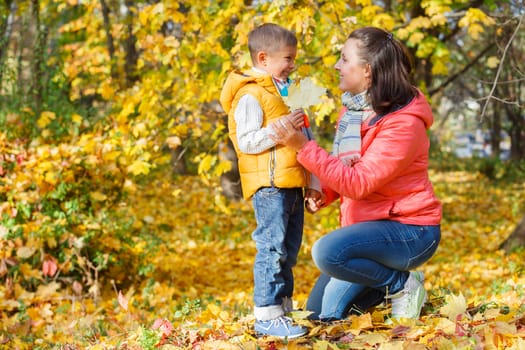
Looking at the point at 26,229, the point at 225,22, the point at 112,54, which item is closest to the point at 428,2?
the point at 225,22

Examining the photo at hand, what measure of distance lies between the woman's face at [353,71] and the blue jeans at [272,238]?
21.7 inches

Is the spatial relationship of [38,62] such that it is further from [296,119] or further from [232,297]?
[296,119]

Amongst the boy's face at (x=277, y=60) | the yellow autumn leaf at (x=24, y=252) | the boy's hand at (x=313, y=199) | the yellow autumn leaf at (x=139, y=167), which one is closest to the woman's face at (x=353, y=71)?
the boy's face at (x=277, y=60)

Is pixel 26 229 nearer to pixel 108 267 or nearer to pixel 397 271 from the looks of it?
pixel 108 267

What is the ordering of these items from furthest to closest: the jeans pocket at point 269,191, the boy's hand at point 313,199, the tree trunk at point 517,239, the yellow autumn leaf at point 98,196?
the tree trunk at point 517,239, the yellow autumn leaf at point 98,196, the boy's hand at point 313,199, the jeans pocket at point 269,191

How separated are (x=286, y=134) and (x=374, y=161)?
0.42 m

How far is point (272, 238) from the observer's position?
285 centimetres

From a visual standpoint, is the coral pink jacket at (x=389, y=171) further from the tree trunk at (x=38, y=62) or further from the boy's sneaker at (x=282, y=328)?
the tree trunk at (x=38, y=62)

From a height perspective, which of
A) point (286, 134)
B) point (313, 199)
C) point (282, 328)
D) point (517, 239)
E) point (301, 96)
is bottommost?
point (517, 239)

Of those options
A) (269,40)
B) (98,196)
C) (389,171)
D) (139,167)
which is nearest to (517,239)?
(139,167)

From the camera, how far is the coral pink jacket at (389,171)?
2812 mm

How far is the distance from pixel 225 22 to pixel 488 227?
5484mm

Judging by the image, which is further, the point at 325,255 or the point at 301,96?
the point at 325,255

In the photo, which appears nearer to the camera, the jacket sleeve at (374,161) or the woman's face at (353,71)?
the jacket sleeve at (374,161)
